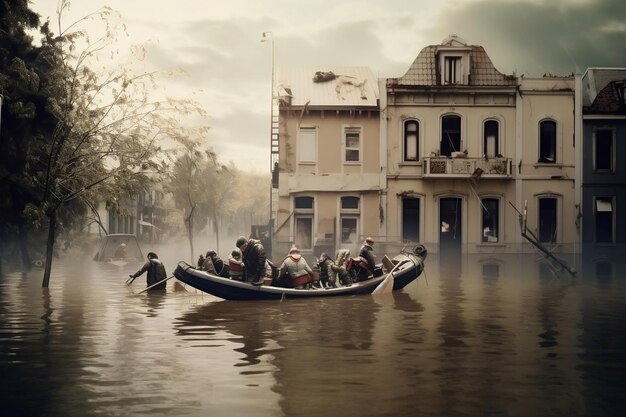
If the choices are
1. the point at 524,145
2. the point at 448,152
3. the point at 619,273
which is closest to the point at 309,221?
the point at 448,152

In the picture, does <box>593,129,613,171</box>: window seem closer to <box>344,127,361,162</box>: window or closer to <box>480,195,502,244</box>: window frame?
<box>480,195,502,244</box>: window frame

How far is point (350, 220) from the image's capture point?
1692 inches

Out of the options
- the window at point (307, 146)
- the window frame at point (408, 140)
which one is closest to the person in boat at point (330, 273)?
the window at point (307, 146)

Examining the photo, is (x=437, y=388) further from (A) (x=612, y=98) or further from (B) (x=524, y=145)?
(A) (x=612, y=98)

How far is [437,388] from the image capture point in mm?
10812

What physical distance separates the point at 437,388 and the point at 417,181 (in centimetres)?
3221

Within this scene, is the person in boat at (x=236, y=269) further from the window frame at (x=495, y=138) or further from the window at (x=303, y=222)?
the window frame at (x=495, y=138)

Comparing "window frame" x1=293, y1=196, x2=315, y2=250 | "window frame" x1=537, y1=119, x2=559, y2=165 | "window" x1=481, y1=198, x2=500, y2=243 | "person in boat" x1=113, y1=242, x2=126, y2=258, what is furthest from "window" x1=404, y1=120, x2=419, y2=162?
"person in boat" x1=113, y1=242, x2=126, y2=258

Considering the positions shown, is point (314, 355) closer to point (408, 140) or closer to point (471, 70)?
point (408, 140)

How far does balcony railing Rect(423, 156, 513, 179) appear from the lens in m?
41.8

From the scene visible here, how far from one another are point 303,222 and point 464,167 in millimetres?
8616

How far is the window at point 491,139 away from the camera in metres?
42.8

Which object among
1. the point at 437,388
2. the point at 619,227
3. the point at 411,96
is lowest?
the point at 437,388

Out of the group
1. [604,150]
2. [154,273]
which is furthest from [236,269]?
[604,150]
